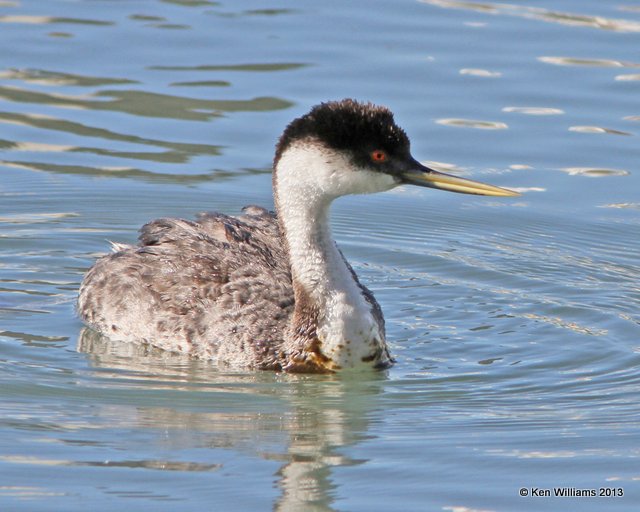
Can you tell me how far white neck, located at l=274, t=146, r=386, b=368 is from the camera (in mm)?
10289

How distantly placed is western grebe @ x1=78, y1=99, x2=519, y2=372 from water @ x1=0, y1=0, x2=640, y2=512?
23 centimetres

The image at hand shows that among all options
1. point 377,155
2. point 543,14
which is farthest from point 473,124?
point 377,155

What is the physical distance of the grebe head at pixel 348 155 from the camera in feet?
32.8

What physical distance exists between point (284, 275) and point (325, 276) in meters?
0.78

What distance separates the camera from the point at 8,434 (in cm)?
904

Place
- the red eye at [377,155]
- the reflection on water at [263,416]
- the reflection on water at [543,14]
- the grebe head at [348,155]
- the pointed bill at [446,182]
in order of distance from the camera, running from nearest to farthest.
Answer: the reflection on water at [263,416], the grebe head at [348,155], the red eye at [377,155], the pointed bill at [446,182], the reflection on water at [543,14]

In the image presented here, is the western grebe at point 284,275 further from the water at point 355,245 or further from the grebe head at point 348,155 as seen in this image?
the water at point 355,245

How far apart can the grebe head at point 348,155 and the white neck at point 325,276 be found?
5 cm

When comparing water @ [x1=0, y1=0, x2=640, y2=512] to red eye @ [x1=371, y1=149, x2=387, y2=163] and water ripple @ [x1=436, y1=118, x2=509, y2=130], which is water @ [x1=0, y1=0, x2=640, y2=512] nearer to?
water ripple @ [x1=436, y1=118, x2=509, y2=130]

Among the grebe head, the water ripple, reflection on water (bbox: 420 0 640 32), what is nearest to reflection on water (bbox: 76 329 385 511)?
the grebe head

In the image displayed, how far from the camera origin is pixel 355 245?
13.2 metres

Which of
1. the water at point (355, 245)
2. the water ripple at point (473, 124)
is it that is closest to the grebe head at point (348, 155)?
the water at point (355, 245)

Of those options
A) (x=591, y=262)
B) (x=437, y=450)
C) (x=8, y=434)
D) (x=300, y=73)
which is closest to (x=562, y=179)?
(x=591, y=262)

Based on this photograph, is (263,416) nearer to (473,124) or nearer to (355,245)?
(355,245)
